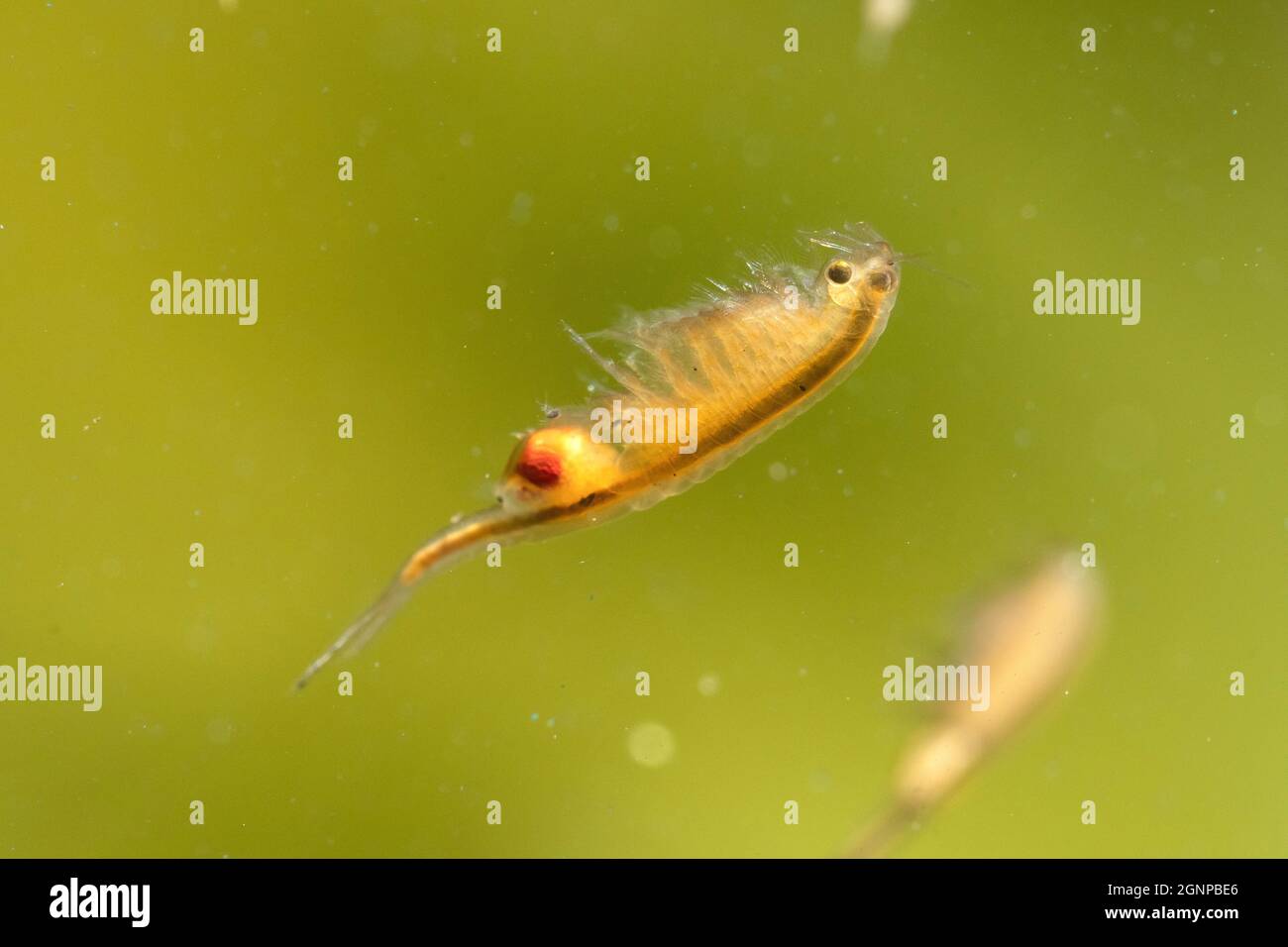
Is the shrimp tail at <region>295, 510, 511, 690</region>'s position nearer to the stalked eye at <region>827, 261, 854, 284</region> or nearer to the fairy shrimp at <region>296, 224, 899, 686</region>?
the fairy shrimp at <region>296, 224, 899, 686</region>

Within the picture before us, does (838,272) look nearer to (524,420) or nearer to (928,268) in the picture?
(928,268)

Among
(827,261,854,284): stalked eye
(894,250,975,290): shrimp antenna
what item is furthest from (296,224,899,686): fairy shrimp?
(894,250,975,290): shrimp antenna

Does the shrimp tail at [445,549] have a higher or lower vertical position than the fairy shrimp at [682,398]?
lower

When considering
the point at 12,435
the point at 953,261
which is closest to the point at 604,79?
the point at 953,261

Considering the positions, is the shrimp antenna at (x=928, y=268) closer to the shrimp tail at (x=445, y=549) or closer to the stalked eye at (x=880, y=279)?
the stalked eye at (x=880, y=279)

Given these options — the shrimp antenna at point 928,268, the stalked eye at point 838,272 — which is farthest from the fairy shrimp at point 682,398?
the shrimp antenna at point 928,268

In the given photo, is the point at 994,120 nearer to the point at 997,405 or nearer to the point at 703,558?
the point at 997,405
